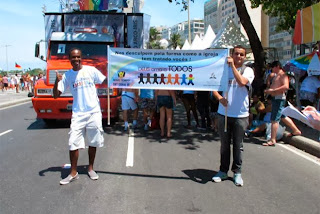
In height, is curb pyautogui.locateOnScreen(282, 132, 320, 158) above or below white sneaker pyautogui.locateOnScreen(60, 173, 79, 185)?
above

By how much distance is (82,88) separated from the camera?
4.66 m

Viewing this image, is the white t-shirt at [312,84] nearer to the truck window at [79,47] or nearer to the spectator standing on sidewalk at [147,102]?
the spectator standing on sidewalk at [147,102]

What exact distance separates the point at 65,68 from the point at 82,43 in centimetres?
132

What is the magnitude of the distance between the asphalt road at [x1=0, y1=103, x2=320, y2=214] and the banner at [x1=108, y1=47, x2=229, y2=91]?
4.73 feet

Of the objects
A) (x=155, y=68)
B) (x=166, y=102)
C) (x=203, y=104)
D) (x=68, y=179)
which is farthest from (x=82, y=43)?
(x=68, y=179)

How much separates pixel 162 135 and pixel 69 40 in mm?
4499

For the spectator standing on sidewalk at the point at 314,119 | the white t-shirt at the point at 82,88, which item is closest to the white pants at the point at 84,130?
the white t-shirt at the point at 82,88

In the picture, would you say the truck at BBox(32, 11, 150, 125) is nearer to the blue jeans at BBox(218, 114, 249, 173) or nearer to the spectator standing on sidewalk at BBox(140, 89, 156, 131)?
the spectator standing on sidewalk at BBox(140, 89, 156, 131)

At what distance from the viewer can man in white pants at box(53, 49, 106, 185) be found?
465 cm

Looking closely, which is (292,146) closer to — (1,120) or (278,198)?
(278,198)

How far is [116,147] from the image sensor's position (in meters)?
7.07

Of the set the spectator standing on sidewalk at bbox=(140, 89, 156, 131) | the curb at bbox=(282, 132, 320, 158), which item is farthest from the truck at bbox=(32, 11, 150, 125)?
the curb at bbox=(282, 132, 320, 158)

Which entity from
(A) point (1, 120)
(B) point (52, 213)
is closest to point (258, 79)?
(B) point (52, 213)

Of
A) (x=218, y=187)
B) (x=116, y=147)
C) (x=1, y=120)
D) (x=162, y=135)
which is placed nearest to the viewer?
(x=218, y=187)
